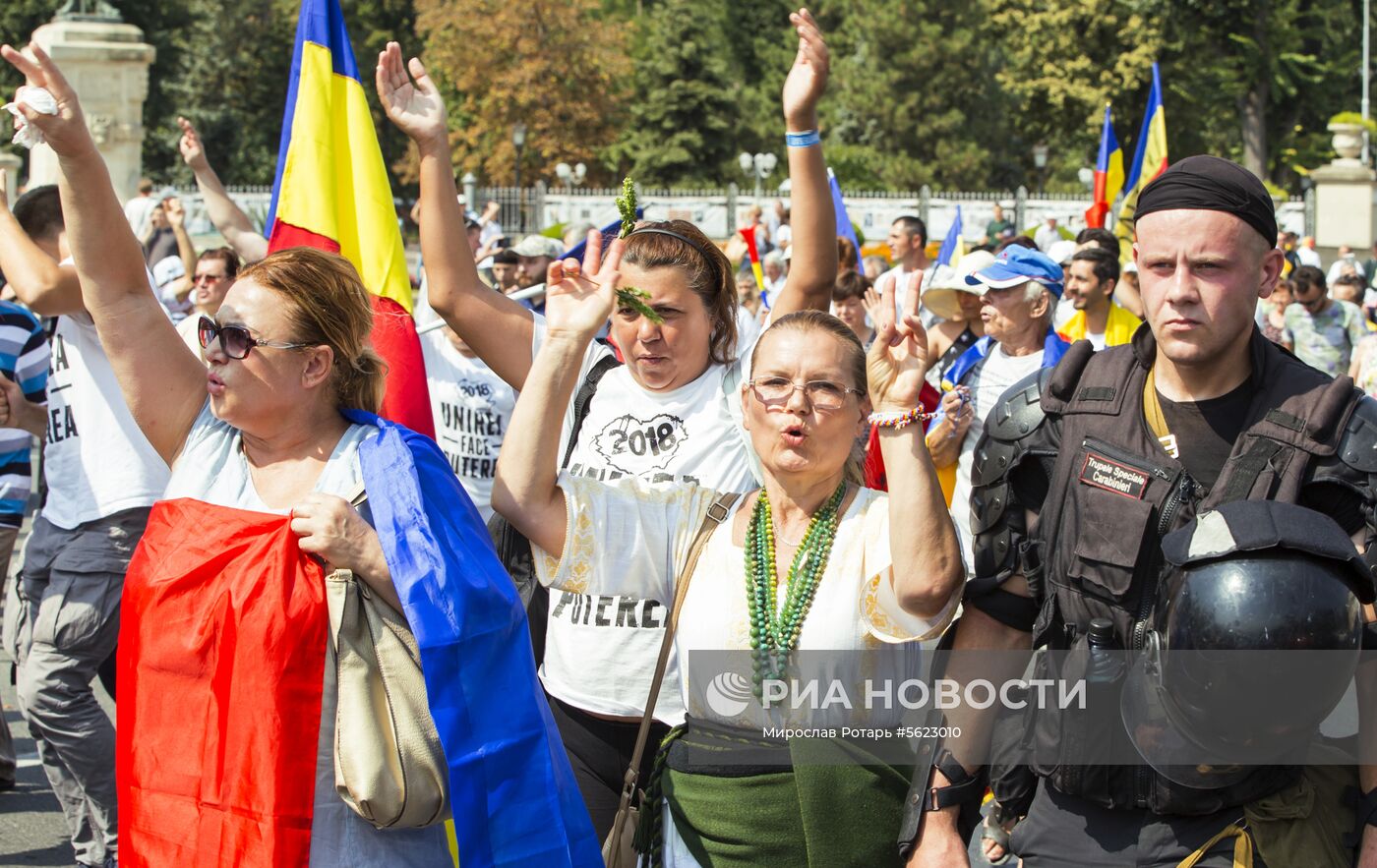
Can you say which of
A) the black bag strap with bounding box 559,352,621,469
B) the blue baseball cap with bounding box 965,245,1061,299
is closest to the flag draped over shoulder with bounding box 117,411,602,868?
the black bag strap with bounding box 559,352,621,469

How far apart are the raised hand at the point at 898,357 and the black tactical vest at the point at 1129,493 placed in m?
0.25

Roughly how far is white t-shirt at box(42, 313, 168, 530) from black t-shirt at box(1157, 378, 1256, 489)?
347 cm

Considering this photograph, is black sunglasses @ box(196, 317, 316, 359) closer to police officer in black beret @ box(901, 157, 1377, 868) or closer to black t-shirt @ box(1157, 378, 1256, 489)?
police officer in black beret @ box(901, 157, 1377, 868)

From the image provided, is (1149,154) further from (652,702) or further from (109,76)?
(109,76)

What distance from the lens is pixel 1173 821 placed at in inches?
107

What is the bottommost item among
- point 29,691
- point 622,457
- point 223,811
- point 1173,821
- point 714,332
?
point 29,691

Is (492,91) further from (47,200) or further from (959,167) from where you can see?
(47,200)

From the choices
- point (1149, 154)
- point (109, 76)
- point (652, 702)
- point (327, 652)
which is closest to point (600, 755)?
point (652, 702)

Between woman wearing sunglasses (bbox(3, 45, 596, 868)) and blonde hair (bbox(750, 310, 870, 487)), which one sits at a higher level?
blonde hair (bbox(750, 310, 870, 487))

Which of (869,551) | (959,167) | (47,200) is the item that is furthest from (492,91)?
(869,551)

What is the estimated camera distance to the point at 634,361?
3.89m

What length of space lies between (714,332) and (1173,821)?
5.77 feet

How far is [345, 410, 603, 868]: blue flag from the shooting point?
2965 millimetres

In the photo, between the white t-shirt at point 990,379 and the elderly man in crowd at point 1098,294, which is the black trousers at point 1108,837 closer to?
the white t-shirt at point 990,379
